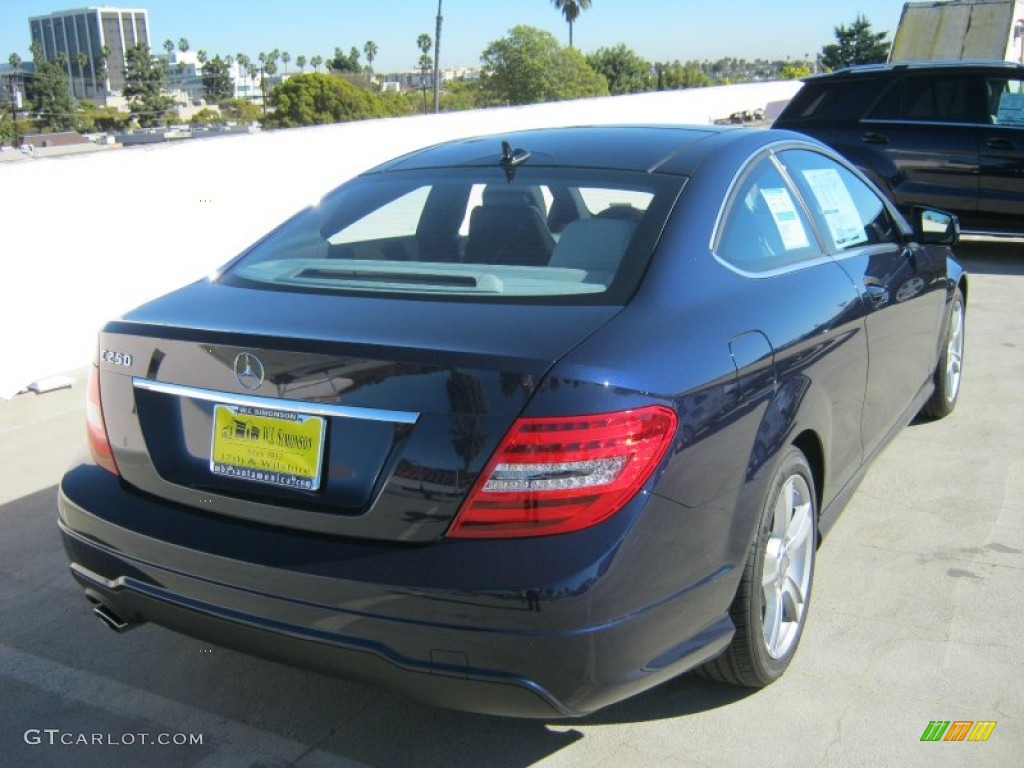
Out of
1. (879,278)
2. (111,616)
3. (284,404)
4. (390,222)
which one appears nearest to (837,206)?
(879,278)

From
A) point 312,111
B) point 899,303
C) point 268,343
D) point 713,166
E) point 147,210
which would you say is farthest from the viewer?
point 312,111

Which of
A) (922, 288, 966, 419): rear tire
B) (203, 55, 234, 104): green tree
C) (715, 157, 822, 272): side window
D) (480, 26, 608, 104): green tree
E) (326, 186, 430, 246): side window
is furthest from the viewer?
(203, 55, 234, 104): green tree

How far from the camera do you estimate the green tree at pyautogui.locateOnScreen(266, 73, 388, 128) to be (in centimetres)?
11131

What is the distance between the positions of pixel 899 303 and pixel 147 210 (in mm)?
5282

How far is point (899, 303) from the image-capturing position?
13.6 feet

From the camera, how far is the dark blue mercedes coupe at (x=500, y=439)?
7.45 ft

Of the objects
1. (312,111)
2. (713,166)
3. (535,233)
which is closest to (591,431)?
(535,233)

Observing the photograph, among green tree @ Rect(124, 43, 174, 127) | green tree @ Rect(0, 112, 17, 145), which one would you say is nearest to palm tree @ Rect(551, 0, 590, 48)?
green tree @ Rect(124, 43, 174, 127)

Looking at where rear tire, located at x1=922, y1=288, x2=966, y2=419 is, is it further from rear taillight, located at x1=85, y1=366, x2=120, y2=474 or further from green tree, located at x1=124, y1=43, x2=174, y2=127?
green tree, located at x1=124, y1=43, x2=174, y2=127

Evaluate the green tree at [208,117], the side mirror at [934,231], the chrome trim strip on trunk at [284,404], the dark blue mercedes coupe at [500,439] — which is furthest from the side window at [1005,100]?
the green tree at [208,117]

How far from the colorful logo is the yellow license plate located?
1764 mm

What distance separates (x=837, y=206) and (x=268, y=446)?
2.47 metres

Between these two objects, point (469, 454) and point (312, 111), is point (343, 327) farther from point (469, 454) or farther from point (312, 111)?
point (312, 111)

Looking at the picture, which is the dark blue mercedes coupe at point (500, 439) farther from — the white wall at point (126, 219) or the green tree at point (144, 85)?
the green tree at point (144, 85)
